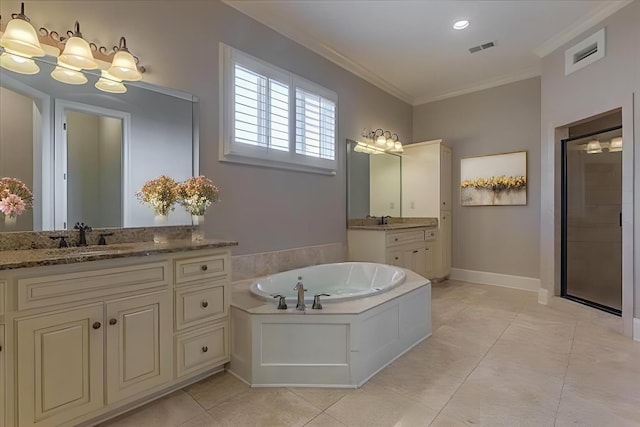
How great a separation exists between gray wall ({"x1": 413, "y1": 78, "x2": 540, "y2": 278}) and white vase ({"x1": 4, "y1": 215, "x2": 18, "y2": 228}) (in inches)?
201

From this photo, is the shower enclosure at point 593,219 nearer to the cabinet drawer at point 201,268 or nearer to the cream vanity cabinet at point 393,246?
the cream vanity cabinet at point 393,246

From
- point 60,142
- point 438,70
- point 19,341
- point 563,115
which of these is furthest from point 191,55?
point 563,115

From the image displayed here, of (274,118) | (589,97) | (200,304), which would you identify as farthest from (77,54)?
(589,97)

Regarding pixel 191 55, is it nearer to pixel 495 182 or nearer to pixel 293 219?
pixel 293 219

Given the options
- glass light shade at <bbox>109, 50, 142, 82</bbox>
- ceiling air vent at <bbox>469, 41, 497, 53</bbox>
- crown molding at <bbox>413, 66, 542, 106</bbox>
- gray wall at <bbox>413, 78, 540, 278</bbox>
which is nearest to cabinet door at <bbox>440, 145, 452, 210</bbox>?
→ gray wall at <bbox>413, 78, 540, 278</bbox>

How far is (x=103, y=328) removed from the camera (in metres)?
1.66

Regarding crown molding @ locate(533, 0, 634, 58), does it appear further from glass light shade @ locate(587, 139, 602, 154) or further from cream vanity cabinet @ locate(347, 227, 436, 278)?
cream vanity cabinet @ locate(347, 227, 436, 278)

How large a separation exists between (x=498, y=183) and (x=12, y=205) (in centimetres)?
518

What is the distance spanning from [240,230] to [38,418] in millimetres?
1756

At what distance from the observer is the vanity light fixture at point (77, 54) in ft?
6.52

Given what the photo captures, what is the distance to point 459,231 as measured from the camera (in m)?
5.16

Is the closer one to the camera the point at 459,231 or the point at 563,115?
the point at 563,115

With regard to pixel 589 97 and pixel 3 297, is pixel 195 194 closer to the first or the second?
pixel 3 297

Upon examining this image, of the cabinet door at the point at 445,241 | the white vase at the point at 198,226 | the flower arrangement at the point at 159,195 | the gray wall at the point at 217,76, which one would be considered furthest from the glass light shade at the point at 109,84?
the cabinet door at the point at 445,241
